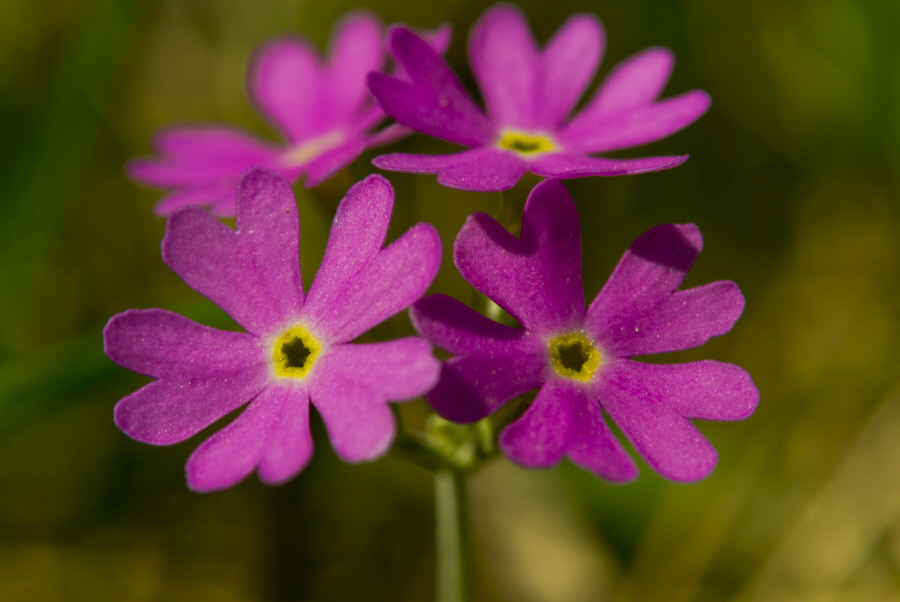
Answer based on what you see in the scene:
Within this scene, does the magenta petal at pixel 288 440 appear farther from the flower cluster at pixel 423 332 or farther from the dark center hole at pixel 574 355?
the dark center hole at pixel 574 355

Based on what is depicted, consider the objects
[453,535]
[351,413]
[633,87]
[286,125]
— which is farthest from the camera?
[286,125]

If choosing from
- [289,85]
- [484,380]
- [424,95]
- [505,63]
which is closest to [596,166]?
[424,95]

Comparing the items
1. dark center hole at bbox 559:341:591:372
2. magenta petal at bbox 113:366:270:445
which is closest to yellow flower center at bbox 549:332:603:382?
dark center hole at bbox 559:341:591:372

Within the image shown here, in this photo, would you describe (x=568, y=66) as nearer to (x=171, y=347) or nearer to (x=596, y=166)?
(x=596, y=166)

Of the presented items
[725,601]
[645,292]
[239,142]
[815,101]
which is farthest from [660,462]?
[815,101]

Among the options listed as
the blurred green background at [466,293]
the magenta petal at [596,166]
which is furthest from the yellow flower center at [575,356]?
the blurred green background at [466,293]
